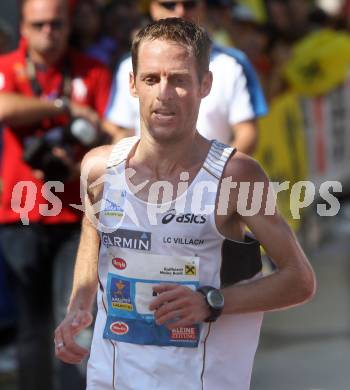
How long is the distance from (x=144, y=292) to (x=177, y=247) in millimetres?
172

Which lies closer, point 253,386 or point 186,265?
point 186,265

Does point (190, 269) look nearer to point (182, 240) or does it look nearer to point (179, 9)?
point (182, 240)

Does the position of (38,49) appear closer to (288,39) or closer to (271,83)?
(271,83)

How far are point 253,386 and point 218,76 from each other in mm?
2288

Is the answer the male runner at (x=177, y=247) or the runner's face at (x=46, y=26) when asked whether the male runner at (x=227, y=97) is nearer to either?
the runner's face at (x=46, y=26)

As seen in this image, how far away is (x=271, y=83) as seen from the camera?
30.9 ft

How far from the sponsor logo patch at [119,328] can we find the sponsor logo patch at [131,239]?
0.23m

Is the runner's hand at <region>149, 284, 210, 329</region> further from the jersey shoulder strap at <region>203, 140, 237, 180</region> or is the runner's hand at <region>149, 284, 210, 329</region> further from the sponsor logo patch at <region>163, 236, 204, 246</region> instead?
the jersey shoulder strap at <region>203, 140, 237, 180</region>

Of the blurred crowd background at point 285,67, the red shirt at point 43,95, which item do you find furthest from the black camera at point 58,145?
the blurred crowd background at point 285,67

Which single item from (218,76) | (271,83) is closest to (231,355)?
(218,76)

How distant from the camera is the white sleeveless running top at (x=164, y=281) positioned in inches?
137

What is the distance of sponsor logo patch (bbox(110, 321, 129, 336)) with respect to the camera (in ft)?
11.7

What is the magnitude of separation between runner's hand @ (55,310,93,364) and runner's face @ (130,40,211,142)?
23.3 inches

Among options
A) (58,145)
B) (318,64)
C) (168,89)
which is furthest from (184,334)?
(318,64)
